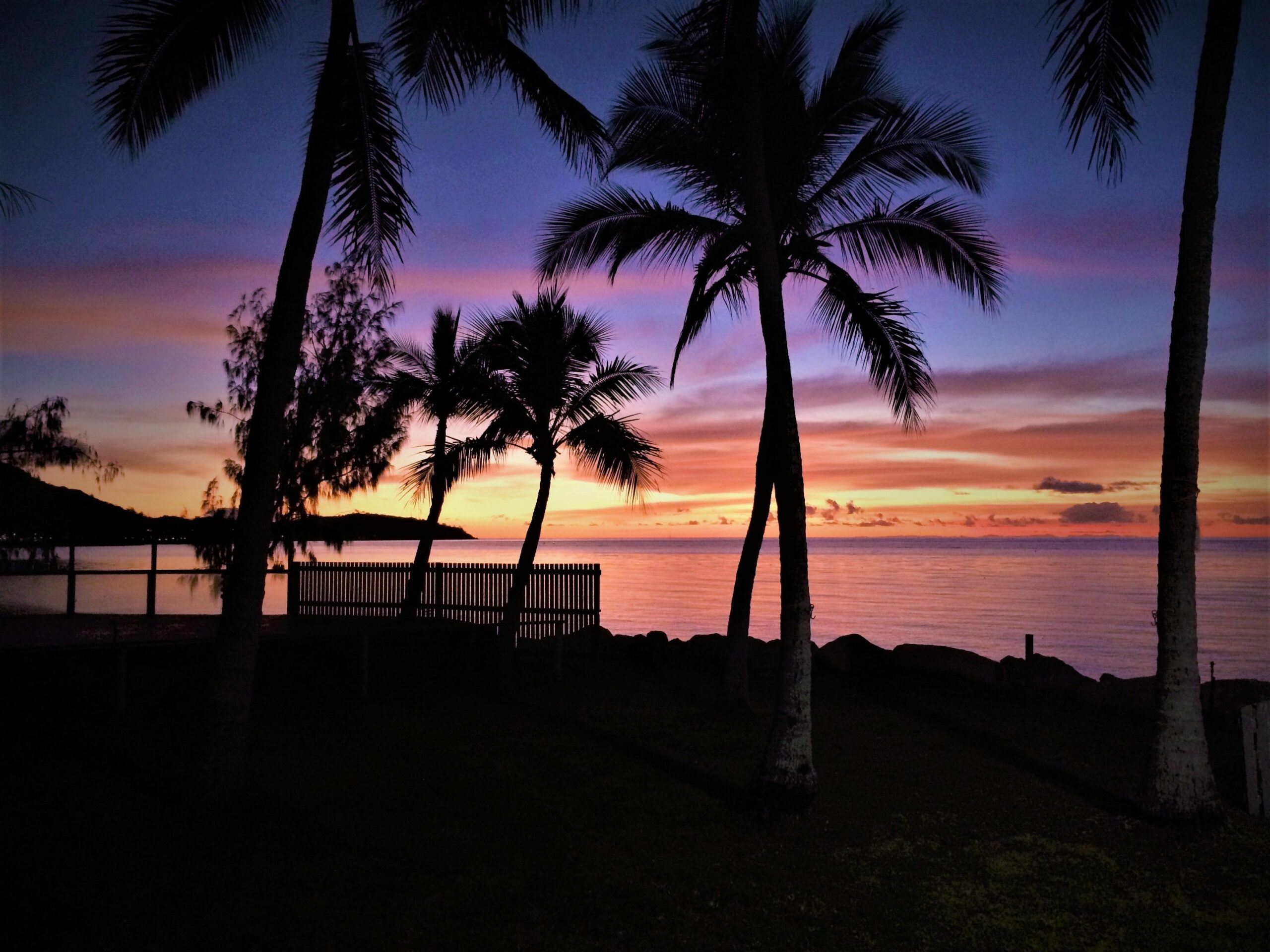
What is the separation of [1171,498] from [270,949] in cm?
780

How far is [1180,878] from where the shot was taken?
6.79 m

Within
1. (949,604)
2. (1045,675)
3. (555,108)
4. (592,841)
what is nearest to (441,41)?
(555,108)

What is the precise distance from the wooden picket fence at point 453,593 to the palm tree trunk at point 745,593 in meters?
7.47

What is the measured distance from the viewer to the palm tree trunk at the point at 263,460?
26.7 feet

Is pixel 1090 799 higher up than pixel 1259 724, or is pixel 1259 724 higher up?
pixel 1259 724

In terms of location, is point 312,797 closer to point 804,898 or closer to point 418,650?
point 804,898

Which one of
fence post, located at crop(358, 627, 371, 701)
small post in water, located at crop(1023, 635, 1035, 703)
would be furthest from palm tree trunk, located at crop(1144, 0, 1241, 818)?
fence post, located at crop(358, 627, 371, 701)

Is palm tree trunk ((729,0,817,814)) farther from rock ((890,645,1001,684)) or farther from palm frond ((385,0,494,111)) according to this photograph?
rock ((890,645,1001,684))

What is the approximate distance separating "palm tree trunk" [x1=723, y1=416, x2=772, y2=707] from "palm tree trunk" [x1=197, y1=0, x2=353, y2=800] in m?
6.74

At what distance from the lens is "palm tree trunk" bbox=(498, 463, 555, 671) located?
15891mm

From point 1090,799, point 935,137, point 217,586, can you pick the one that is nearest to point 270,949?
point 1090,799

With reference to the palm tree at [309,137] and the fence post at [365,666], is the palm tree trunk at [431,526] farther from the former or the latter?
the palm tree at [309,137]

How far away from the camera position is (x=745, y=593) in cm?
1341

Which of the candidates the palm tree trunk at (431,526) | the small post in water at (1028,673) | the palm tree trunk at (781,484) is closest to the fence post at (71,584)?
the palm tree trunk at (431,526)
